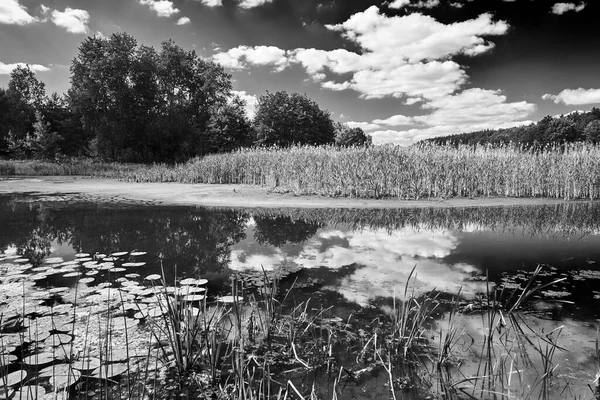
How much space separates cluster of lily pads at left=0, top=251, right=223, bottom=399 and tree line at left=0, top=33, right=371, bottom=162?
36.6 m

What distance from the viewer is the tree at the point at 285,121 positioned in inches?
2092

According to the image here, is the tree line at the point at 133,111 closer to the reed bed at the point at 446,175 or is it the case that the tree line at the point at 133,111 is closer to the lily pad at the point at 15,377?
the reed bed at the point at 446,175

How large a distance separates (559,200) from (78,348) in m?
16.8

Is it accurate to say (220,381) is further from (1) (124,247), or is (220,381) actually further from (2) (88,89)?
(2) (88,89)

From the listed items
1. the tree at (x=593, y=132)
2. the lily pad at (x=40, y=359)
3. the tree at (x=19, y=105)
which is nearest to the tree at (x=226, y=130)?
the tree at (x=19, y=105)

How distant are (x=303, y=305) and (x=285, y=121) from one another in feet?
175

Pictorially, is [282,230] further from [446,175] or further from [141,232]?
[446,175]

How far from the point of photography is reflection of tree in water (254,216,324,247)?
309 inches

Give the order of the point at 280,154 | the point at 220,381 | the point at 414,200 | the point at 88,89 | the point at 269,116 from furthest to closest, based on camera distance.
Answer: the point at 269,116, the point at 88,89, the point at 280,154, the point at 414,200, the point at 220,381

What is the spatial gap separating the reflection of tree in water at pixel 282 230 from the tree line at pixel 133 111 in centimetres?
3285

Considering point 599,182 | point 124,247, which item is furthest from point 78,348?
point 599,182

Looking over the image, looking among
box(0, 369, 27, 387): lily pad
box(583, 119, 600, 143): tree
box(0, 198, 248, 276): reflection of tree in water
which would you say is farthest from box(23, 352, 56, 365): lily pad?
box(583, 119, 600, 143): tree

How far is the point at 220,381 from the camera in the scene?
2.75 metres

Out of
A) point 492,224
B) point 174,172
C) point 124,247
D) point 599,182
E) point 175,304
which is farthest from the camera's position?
point 174,172
